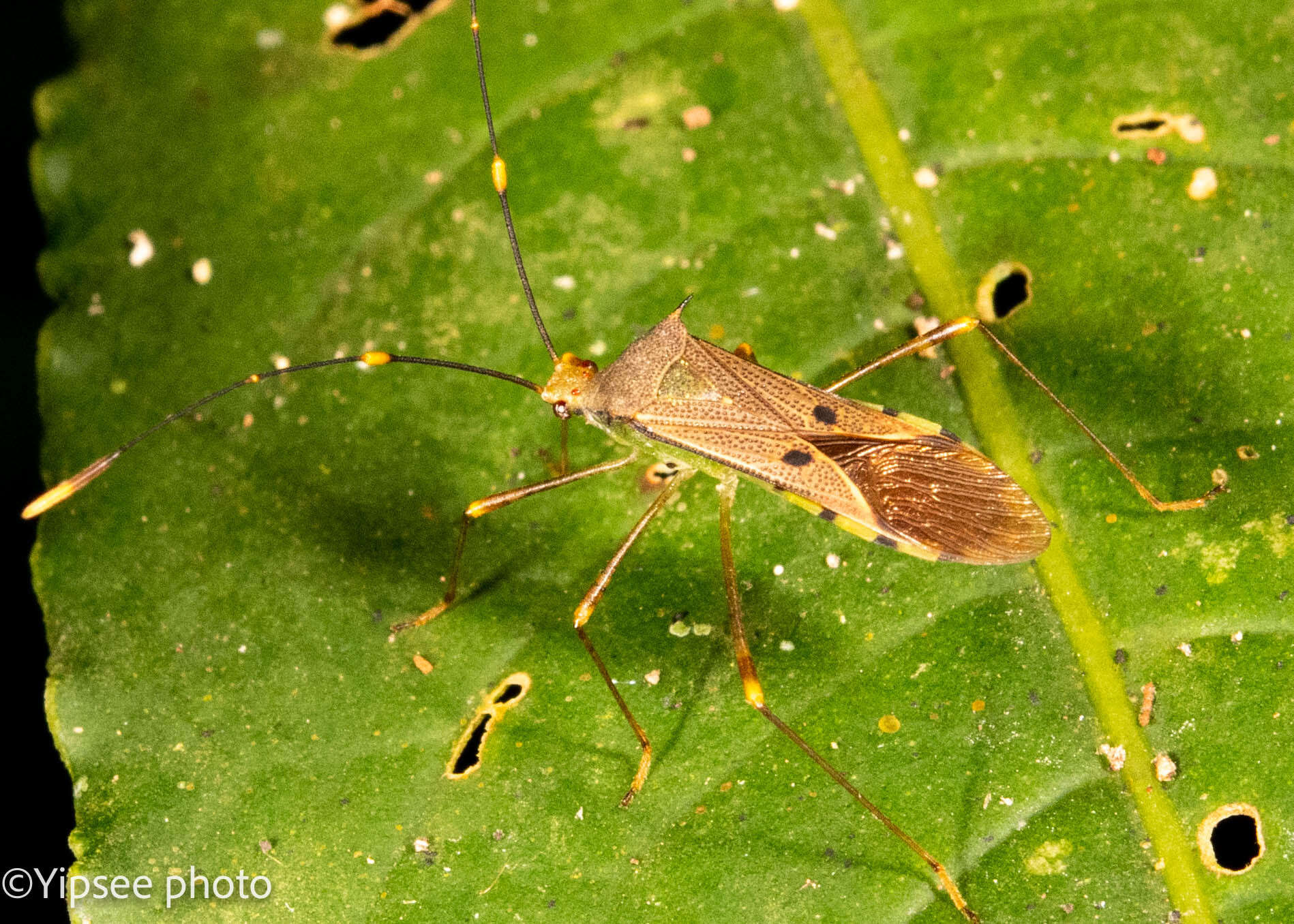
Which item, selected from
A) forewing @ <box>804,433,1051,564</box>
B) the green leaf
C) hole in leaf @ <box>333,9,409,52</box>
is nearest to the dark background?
the green leaf

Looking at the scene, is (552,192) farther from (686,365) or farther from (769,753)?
(769,753)

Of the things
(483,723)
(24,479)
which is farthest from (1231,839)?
(24,479)

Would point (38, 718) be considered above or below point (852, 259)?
below

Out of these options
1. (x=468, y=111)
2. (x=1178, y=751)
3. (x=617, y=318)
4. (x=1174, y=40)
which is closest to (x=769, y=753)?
(x=1178, y=751)

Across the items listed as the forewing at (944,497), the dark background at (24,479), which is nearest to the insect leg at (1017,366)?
the forewing at (944,497)

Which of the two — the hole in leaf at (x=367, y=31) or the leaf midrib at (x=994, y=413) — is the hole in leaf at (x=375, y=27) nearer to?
the hole in leaf at (x=367, y=31)

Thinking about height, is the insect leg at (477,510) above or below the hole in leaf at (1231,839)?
above
